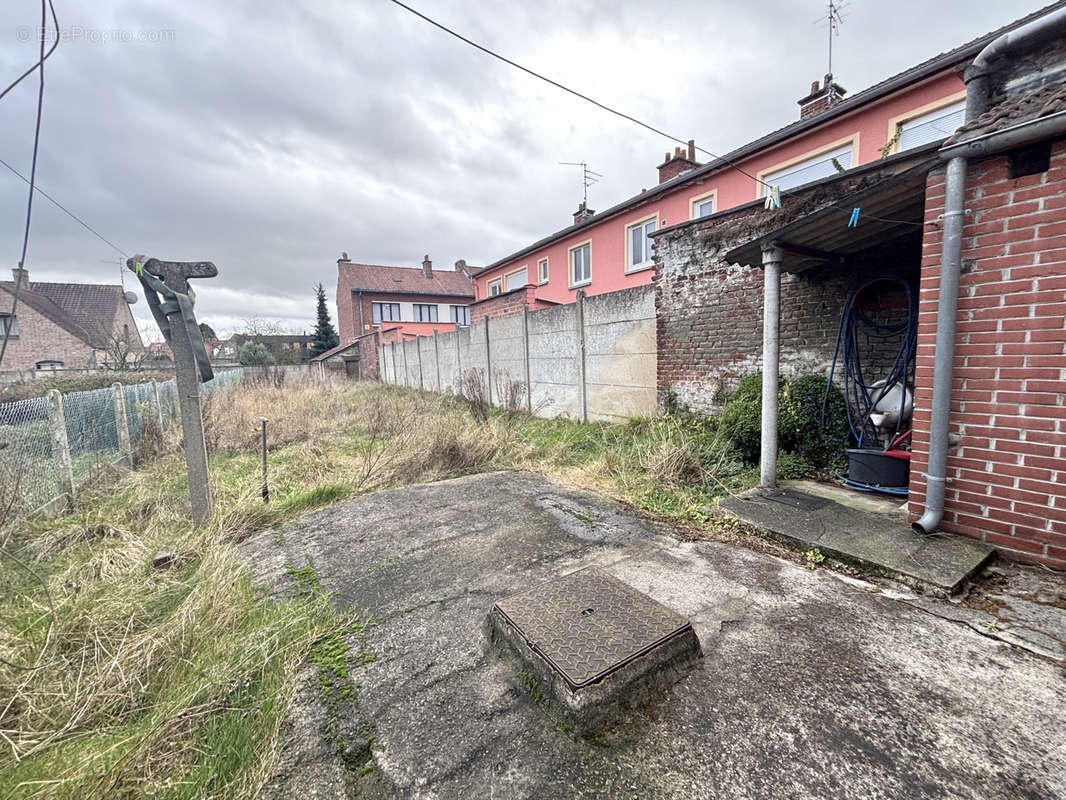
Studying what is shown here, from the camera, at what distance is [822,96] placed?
378 inches

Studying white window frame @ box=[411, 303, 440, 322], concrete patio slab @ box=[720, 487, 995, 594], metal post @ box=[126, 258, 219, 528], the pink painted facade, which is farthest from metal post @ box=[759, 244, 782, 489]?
white window frame @ box=[411, 303, 440, 322]

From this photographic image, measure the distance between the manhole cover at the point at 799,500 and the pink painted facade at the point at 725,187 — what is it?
612cm

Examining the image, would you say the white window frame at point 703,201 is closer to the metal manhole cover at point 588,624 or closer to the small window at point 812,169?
the small window at point 812,169

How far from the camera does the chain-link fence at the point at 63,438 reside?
12.2 ft

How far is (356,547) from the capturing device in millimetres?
3287

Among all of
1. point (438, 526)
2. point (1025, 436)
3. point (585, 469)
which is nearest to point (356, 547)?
point (438, 526)

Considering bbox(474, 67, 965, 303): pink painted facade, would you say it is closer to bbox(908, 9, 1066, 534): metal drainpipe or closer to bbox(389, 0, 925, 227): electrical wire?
bbox(389, 0, 925, 227): electrical wire

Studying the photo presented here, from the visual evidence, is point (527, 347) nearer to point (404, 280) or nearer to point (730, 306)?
point (730, 306)

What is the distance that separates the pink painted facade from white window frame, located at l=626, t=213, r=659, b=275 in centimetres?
7

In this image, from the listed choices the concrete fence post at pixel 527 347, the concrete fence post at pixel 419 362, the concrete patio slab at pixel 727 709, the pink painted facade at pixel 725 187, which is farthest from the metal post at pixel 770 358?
the concrete fence post at pixel 419 362

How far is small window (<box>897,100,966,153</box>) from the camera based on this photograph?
685 centimetres

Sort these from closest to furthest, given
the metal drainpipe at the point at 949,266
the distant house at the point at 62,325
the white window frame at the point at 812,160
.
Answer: the metal drainpipe at the point at 949,266 < the white window frame at the point at 812,160 < the distant house at the point at 62,325

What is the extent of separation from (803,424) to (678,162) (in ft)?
37.9

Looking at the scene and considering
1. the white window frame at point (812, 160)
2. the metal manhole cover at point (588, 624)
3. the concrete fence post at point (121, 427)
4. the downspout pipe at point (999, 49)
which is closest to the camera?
the metal manhole cover at point (588, 624)
